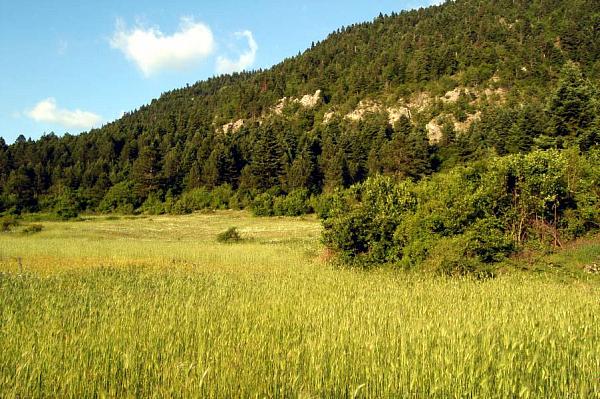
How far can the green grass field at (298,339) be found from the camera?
185 inches

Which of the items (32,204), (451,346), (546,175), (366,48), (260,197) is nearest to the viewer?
(451,346)

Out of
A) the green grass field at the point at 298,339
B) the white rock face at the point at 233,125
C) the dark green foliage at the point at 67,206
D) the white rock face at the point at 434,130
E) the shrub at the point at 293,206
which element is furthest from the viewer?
Answer: the white rock face at the point at 233,125

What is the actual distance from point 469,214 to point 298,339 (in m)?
13.1

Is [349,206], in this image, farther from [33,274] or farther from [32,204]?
[32,204]

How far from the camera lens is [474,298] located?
34.3 ft

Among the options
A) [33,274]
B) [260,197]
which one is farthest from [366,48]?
[33,274]

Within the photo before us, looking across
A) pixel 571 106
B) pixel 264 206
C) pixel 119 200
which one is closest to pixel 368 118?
pixel 264 206

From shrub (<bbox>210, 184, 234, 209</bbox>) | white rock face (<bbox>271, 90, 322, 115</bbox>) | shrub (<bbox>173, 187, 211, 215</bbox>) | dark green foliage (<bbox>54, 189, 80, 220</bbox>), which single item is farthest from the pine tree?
white rock face (<bbox>271, 90, 322, 115</bbox>)

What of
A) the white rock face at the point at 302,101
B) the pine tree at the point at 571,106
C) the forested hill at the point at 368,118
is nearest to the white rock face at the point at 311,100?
the white rock face at the point at 302,101

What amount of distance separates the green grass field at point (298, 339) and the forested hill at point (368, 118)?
1384 inches

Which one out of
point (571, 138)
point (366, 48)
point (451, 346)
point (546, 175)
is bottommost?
point (451, 346)

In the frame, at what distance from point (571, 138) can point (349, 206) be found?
28130 mm

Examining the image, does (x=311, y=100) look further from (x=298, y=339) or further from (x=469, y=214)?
(x=298, y=339)

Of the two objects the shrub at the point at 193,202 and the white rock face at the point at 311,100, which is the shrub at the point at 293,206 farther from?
the white rock face at the point at 311,100
